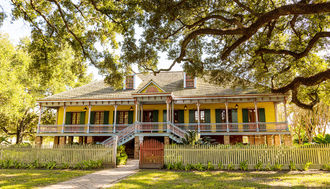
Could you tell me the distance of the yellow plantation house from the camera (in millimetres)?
19688

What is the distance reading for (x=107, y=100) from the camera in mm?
21734

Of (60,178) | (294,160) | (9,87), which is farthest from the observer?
(9,87)

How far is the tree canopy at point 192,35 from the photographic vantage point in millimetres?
11242

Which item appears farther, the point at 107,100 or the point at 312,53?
the point at 107,100

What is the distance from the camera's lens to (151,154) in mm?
13195

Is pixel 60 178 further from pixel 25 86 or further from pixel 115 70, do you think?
pixel 25 86

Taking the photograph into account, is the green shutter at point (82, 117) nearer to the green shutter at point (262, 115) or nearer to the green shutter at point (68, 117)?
the green shutter at point (68, 117)

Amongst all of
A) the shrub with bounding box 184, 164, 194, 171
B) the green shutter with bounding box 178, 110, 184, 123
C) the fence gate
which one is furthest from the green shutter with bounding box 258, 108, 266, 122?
the fence gate

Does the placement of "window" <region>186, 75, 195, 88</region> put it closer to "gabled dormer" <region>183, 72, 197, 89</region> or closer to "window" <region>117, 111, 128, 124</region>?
"gabled dormer" <region>183, 72, 197, 89</region>

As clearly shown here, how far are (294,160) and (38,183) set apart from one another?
13242 mm

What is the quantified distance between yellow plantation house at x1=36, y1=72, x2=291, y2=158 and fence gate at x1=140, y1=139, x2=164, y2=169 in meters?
5.69

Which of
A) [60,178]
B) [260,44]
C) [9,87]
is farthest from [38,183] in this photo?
[9,87]

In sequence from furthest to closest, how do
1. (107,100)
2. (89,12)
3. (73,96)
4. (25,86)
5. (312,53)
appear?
(25,86)
(73,96)
(107,100)
(312,53)
(89,12)

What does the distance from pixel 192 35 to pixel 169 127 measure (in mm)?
10589
